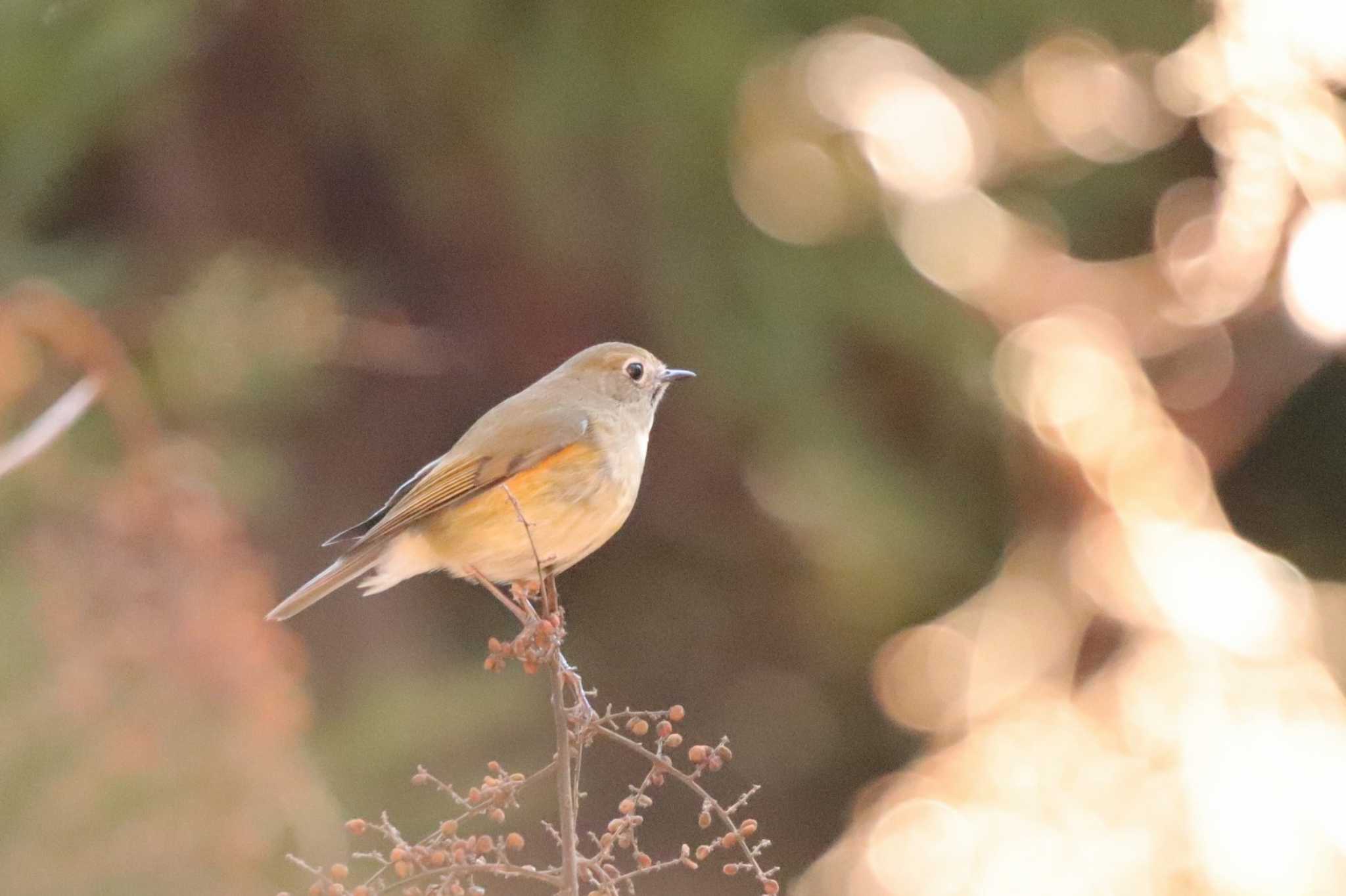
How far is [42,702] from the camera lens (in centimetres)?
419

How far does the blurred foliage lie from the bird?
1730mm

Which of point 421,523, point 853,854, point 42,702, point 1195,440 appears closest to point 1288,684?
point 1195,440

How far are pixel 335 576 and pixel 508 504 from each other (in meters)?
0.35

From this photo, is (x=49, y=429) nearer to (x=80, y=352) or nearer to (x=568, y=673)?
(x=80, y=352)

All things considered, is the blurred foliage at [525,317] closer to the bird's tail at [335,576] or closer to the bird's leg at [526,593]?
the bird's tail at [335,576]

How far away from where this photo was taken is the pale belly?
9.43 ft

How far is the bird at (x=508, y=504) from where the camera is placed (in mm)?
2895

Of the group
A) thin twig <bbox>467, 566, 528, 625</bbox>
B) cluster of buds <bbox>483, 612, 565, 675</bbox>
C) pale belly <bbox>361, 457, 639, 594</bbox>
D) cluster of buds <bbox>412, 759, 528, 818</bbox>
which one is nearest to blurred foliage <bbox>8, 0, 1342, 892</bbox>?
pale belly <bbox>361, 457, 639, 594</bbox>

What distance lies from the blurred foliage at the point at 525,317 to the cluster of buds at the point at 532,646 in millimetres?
2844

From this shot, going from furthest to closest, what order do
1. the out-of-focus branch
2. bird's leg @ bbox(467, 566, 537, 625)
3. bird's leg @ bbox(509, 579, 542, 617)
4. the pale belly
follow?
1. the out-of-focus branch
2. the pale belly
3. bird's leg @ bbox(467, 566, 537, 625)
4. bird's leg @ bbox(509, 579, 542, 617)

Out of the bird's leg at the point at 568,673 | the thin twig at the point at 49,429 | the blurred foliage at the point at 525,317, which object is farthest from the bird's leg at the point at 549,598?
the blurred foliage at the point at 525,317

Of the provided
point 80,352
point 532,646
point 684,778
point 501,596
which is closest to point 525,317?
point 80,352

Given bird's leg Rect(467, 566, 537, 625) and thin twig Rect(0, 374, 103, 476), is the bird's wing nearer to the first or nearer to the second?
bird's leg Rect(467, 566, 537, 625)

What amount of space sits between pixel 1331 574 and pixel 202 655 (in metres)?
4.05
